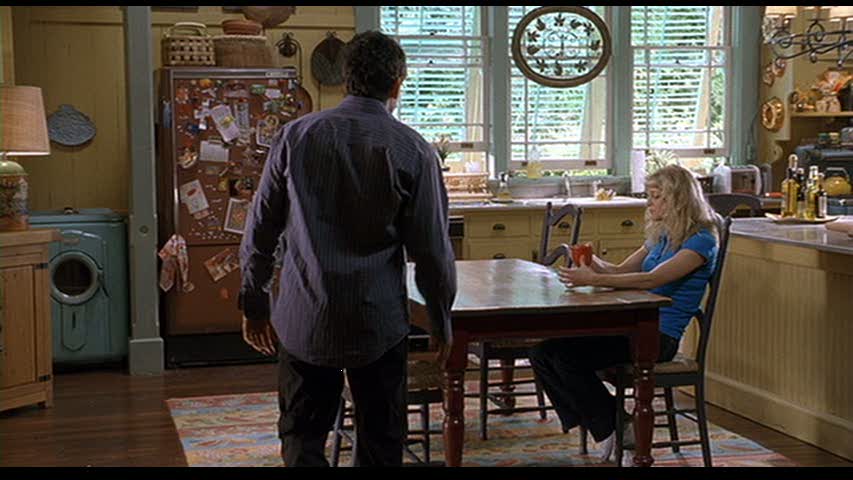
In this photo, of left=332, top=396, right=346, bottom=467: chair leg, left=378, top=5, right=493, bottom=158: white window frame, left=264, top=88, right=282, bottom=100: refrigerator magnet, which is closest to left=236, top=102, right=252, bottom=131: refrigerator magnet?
left=264, top=88, right=282, bottom=100: refrigerator magnet

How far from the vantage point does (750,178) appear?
783 cm

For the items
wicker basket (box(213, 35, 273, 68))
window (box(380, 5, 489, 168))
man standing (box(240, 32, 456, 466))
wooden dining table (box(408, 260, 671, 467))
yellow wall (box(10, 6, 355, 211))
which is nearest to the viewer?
man standing (box(240, 32, 456, 466))

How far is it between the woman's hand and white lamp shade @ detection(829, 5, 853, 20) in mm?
1572

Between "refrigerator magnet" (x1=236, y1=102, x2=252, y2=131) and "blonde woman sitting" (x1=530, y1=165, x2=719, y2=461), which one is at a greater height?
"refrigerator magnet" (x1=236, y1=102, x2=252, y2=131)

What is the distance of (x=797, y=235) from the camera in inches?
192

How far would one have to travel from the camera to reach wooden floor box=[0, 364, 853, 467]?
454 cm

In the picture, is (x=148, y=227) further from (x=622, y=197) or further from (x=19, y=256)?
(x=622, y=197)

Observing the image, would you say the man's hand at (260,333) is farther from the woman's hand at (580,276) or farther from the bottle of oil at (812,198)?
the bottle of oil at (812,198)

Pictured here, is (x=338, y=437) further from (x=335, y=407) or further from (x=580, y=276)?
(x=335, y=407)

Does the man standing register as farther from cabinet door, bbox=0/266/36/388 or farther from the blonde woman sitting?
cabinet door, bbox=0/266/36/388

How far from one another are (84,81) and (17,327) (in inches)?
82.0

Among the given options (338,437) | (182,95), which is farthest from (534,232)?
(338,437)

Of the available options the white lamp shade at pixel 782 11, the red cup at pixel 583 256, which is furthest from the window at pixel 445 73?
the red cup at pixel 583 256
